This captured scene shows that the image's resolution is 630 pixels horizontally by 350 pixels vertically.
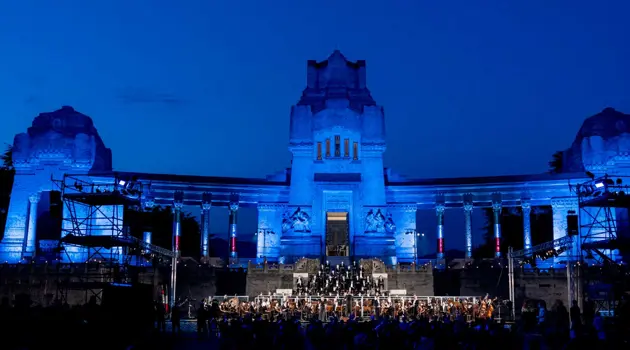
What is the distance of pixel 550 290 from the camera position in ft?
182

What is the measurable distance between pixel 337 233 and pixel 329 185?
21.4 feet

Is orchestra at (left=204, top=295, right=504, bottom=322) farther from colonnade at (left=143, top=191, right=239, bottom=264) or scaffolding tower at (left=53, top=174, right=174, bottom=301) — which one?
colonnade at (left=143, top=191, right=239, bottom=264)

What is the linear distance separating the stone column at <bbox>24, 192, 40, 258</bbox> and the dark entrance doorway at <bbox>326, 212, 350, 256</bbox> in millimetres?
26988

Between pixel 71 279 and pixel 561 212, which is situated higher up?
pixel 561 212

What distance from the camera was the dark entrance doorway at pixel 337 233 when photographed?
244ft

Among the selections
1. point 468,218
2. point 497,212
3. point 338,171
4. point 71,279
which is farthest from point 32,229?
point 497,212

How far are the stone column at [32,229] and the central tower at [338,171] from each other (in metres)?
22.3

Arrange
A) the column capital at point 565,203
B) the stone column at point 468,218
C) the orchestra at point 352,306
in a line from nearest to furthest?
the orchestra at point 352,306, the column capital at point 565,203, the stone column at point 468,218

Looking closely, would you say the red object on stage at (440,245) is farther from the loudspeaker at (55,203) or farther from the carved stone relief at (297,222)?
the loudspeaker at (55,203)

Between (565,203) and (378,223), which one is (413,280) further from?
(565,203)

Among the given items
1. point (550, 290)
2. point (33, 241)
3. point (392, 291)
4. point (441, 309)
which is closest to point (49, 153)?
point (33, 241)

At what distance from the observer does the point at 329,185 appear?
72688 mm

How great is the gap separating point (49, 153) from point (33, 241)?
26.0 ft

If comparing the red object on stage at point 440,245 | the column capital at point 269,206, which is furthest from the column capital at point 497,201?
the column capital at point 269,206
